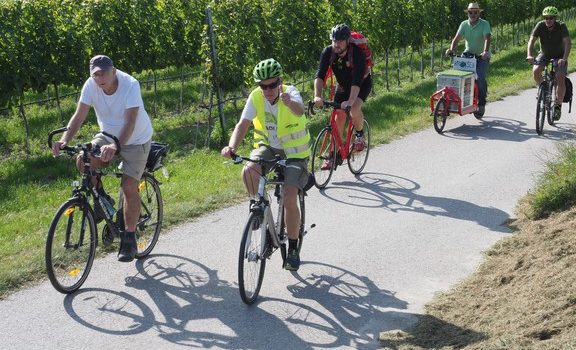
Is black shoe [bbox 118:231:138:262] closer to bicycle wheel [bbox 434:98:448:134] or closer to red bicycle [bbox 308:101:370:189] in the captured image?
red bicycle [bbox 308:101:370:189]

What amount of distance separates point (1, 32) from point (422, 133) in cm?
703

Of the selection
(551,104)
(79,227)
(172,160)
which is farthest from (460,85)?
(79,227)

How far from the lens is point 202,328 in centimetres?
640

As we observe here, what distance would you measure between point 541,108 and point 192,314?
858cm

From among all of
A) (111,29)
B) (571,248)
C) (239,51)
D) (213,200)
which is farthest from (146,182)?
(111,29)

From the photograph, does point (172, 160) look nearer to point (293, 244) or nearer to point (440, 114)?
point (440, 114)

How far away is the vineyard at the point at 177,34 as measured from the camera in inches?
560

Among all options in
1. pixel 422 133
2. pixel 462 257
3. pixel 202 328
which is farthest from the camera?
pixel 422 133

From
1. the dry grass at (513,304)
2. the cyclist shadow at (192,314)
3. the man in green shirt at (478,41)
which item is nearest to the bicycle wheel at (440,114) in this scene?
the man in green shirt at (478,41)

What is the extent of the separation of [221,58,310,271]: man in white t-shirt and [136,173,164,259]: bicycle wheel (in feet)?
4.21

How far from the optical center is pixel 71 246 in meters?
7.11

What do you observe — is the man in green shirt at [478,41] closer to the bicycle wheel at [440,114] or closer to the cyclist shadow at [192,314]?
the bicycle wheel at [440,114]

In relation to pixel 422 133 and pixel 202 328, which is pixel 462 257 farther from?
pixel 422 133

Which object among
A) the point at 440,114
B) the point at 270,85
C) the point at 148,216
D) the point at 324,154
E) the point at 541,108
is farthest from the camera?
the point at 440,114
